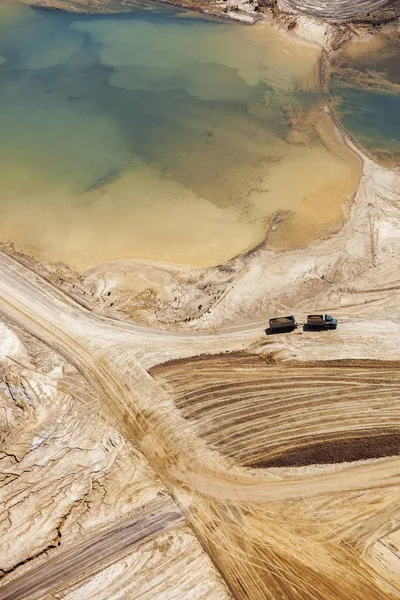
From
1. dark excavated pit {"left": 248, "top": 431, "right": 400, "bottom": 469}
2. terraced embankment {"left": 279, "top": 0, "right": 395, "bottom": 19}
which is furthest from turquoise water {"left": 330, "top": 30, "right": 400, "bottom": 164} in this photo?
dark excavated pit {"left": 248, "top": 431, "right": 400, "bottom": 469}

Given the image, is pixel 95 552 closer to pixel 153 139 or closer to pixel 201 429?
pixel 201 429

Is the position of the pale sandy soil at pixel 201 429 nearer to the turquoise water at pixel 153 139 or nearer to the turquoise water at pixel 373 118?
the turquoise water at pixel 153 139

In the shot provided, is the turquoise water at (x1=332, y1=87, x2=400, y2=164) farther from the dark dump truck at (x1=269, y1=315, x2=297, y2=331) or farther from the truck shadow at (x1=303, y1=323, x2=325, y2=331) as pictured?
the dark dump truck at (x1=269, y1=315, x2=297, y2=331)

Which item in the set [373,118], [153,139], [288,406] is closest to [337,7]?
[373,118]

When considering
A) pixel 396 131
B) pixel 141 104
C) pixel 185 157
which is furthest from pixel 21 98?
pixel 396 131

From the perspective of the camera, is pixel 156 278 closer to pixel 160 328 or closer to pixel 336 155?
pixel 160 328
